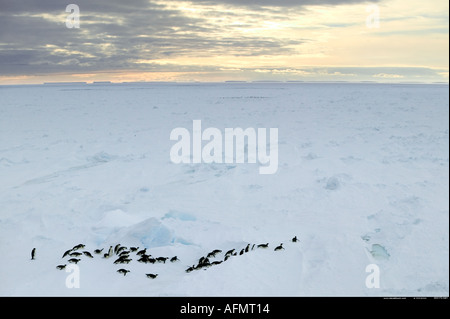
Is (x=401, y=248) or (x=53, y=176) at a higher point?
(x=401, y=248)

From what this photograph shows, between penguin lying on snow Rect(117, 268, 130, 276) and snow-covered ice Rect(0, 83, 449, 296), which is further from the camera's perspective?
penguin lying on snow Rect(117, 268, 130, 276)

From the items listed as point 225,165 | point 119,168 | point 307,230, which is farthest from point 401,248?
point 119,168

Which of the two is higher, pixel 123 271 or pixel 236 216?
pixel 123 271

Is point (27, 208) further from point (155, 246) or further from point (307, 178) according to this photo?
point (307, 178)

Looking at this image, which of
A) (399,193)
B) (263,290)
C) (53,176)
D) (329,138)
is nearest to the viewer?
(263,290)

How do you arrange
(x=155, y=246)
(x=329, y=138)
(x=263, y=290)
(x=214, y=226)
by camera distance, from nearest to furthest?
(x=263, y=290) → (x=155, y=246) → (x=214, y=226) → (x=329, y=138)

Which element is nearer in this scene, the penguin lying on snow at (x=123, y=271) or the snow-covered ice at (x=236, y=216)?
the snow-covered ice at (x=236, y=216)

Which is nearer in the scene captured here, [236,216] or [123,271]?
[123,271]

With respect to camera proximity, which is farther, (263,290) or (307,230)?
(307,230)
